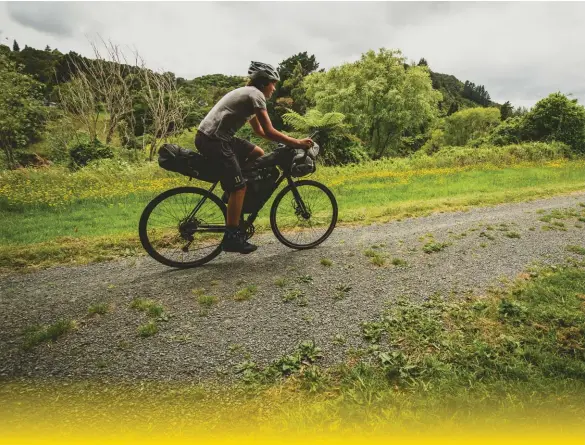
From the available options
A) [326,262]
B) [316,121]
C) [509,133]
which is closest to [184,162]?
[326,262]

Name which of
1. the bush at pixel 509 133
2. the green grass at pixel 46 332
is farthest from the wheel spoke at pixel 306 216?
the bush at pixel 509 133

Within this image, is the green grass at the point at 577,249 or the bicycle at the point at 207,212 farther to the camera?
the green grass at the point at 577,249

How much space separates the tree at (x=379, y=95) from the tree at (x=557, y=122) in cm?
708

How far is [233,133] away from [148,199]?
6349mm

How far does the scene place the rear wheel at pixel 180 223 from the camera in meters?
4.35

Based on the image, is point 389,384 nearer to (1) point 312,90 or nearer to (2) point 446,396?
(2) point 446,396

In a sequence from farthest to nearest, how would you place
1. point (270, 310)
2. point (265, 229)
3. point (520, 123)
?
point (520, 123), point (265, 229), point (270, 310)

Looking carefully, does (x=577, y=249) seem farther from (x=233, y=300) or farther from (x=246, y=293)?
(x=233, y=300)

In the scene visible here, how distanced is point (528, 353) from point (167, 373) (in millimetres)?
2672

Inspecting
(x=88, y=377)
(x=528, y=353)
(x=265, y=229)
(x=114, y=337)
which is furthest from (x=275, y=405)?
(x=265, y=229)

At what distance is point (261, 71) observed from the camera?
4.08 metres

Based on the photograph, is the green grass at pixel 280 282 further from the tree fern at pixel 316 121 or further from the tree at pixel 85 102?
the tree at pixel 85 102

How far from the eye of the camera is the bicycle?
14.3 feet

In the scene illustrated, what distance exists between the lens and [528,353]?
267 cm
